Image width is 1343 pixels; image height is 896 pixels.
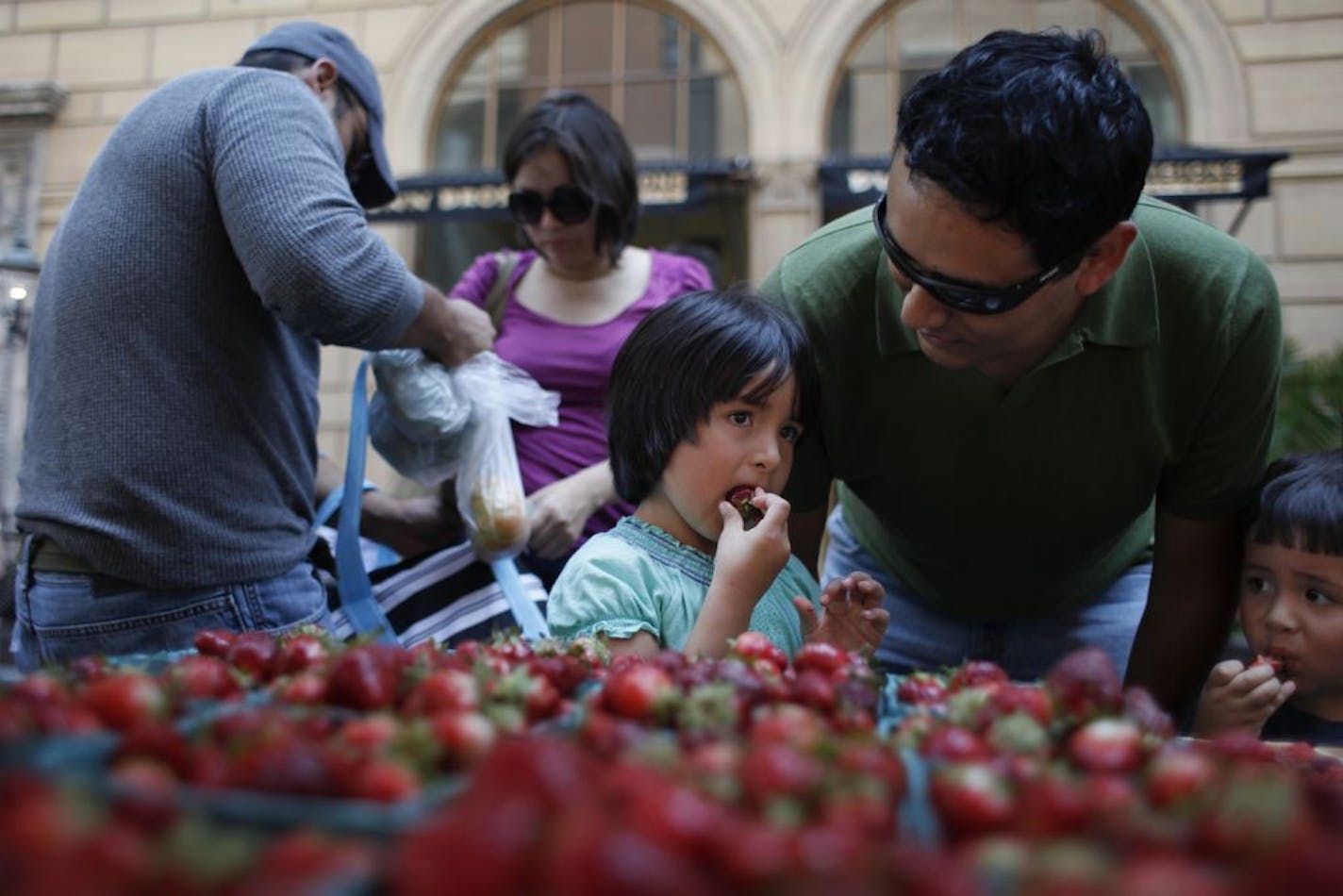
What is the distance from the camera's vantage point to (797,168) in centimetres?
827

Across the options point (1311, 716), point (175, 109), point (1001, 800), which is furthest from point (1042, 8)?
point (1001, 800)

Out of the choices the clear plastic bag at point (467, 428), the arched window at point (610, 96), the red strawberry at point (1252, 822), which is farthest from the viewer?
the arched window at point (610, 96)

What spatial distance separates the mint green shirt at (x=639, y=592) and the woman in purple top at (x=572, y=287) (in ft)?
2.20

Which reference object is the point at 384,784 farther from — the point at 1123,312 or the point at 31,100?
the point at 31,100

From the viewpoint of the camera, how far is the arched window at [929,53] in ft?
26.8

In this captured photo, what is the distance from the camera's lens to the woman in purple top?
121 inches

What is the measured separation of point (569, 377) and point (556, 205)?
47 cm

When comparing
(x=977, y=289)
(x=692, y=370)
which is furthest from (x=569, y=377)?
(x=977, y=289)

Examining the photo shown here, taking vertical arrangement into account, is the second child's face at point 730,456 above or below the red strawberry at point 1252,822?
below

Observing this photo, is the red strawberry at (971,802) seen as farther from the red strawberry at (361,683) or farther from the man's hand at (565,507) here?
the man's hand at (565,507)

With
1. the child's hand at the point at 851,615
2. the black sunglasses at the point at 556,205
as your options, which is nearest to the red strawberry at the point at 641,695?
the child's hand at the point at 851,615

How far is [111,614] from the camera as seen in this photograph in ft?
7.18

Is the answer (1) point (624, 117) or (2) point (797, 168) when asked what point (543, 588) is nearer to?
(2) point (797, 168)

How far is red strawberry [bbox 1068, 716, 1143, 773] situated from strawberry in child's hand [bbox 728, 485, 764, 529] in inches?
43.9
